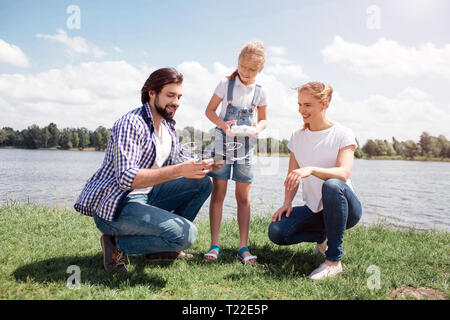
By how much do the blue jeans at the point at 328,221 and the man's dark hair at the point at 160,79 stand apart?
154 centimetres

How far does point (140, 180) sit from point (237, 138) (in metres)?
1.23

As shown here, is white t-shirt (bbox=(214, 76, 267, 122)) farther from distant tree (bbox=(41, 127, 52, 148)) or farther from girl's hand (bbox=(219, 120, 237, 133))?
distant tree (bbox=(41, 127, 52, 148))

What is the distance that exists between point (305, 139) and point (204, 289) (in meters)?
1.66

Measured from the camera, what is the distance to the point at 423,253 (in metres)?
3.50

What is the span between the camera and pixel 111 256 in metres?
2.78

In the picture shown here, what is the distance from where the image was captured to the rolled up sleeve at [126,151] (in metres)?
2.39

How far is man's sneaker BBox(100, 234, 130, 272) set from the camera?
2762mm

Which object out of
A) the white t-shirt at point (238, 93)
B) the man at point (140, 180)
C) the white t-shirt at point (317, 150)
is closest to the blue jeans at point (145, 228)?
the man at point (140, 180)

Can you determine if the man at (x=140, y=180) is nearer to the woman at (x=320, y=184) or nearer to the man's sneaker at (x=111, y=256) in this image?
the man's sneaker at (x=111, y=256)

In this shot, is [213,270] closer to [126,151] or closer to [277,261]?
[277,261]

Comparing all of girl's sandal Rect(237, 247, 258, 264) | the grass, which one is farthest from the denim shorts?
the grass

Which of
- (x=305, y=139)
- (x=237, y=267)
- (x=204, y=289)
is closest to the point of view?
(x=204, y=289)

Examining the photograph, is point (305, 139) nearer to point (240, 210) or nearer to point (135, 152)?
point (240, 210)
